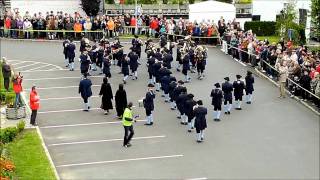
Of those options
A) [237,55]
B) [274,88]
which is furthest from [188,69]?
[237,55]

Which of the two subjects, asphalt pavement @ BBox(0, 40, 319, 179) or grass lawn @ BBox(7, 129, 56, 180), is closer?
grass lawn @ BBox(7, 129, 56, 180)

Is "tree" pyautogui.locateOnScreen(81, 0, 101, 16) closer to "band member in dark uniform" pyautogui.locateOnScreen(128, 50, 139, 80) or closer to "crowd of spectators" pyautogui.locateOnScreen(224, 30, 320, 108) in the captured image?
"crowd of spectators" pyautogui.locateOnScreen(224, 30, 320, 108)

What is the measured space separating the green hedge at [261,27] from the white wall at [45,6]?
594 inches

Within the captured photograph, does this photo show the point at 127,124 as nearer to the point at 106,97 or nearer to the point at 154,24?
the point at 106,97

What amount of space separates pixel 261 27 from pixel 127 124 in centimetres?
3186

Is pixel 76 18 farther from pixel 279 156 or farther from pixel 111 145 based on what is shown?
pixel 279 156

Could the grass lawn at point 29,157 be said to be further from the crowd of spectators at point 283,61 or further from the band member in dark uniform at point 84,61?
the crowd of spectators at point 283,61

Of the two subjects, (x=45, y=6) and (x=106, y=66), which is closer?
(x=106, y=66)

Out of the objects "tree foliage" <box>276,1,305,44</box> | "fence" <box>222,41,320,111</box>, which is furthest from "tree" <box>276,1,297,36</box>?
"fence" <box>222,41,320,111</box>

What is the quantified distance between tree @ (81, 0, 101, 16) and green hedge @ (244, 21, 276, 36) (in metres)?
13.3

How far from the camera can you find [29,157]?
20.8 meters

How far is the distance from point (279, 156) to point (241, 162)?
152 cm

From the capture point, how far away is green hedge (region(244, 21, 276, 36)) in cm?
5103

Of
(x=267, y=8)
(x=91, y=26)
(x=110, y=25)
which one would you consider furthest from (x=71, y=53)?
(x=267, y=8)
